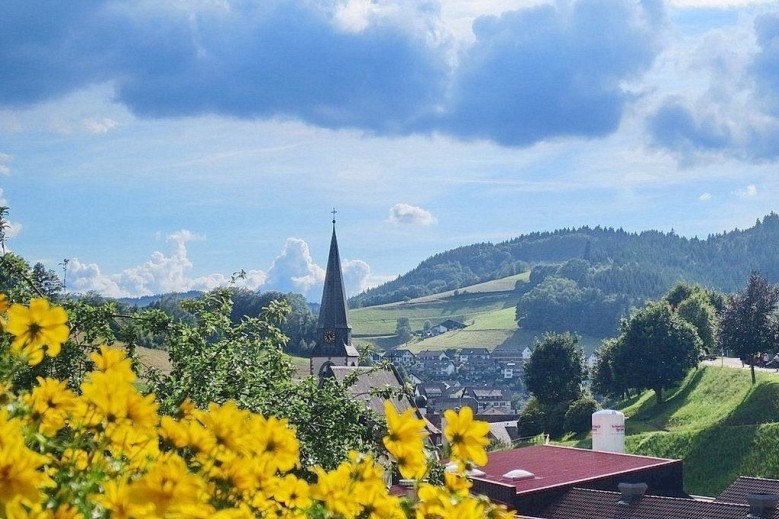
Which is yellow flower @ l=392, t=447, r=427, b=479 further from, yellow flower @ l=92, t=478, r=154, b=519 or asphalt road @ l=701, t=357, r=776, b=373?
asphalt road @ l=701, t=357, r=776, b=373

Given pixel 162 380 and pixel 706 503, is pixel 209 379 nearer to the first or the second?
pixel 162 380

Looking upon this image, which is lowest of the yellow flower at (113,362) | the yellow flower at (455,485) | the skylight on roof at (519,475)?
the skylight on roof at (519,475)

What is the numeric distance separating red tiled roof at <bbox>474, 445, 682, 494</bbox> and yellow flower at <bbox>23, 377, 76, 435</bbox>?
2373cm

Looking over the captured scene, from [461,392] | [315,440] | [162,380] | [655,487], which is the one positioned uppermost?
[162,380]

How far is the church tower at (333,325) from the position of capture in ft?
280

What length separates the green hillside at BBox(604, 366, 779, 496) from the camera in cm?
4275

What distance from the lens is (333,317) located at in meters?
86.6

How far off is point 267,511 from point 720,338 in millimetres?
53822

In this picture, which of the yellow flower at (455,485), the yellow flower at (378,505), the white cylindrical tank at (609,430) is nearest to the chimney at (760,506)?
the white cylindrical tank at (609,430)

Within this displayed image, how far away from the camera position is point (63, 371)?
11000mm

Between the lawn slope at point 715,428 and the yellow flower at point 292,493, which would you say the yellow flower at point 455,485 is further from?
the lawn slope at point 715,428

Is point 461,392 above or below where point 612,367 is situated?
below

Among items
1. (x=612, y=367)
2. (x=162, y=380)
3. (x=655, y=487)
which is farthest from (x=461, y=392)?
(x=162, y=380)

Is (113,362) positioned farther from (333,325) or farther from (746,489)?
(333,325)
